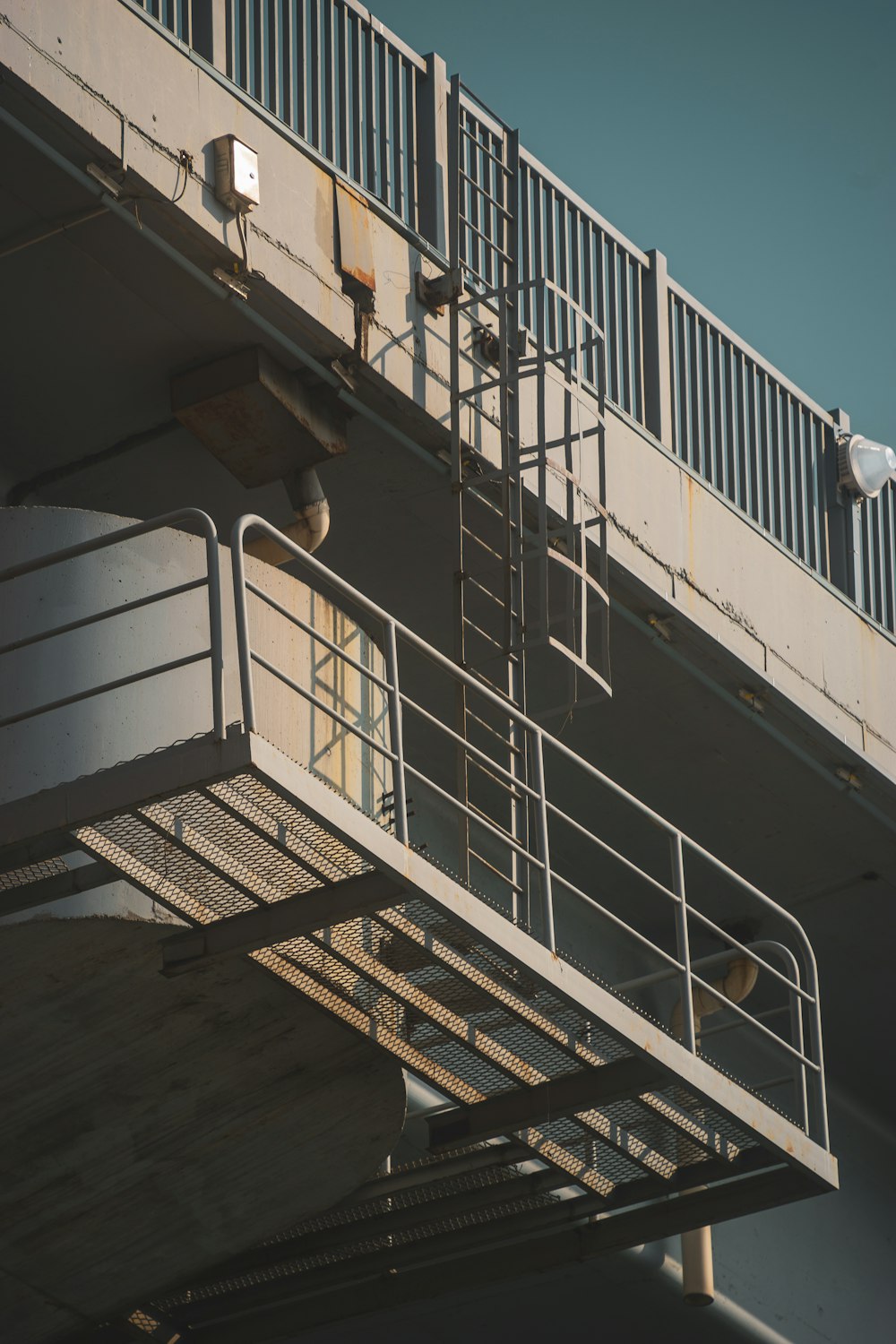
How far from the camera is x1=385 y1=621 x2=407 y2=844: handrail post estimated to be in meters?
10.2

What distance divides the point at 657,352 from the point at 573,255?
106cm

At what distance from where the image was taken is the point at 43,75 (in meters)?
11.6

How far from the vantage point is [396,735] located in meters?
10.4

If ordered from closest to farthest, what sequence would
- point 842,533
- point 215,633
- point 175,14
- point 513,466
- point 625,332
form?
point 215,633 < point 175,14 < point 513,466 < point 625,332 < point 842,533

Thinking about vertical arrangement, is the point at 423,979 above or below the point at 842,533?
below

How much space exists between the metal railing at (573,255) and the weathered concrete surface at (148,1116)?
5.69m

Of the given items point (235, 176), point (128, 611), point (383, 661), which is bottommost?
point (128, 611)

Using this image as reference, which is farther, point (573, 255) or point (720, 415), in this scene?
point (720, 415)

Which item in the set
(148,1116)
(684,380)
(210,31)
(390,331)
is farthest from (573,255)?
(148,1116)

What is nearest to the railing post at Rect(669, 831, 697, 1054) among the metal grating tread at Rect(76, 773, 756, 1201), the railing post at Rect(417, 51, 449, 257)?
the metal grating tread at Rect(76, 773, 756, 1201)

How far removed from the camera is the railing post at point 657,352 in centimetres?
1625

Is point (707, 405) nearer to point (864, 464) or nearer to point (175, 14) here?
point (864, 464)

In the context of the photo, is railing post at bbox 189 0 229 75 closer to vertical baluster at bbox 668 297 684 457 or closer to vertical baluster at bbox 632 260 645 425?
vertical baluster at bbox 632 260 645 425

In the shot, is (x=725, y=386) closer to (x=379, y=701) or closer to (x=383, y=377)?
(x=383, y=377)
